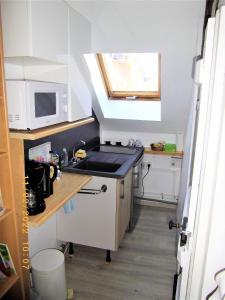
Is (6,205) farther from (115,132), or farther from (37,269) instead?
(115,132)

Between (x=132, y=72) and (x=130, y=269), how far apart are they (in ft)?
6.54

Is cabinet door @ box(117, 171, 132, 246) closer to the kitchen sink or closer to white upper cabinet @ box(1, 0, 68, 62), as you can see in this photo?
the kitchen sink

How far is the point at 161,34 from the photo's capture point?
1.83 meters

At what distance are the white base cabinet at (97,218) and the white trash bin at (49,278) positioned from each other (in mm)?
477

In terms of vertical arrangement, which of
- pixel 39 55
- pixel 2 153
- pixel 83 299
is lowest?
pixel 83 299

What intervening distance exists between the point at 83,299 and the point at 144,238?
0.96 metres

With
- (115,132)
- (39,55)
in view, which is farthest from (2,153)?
(115,132)

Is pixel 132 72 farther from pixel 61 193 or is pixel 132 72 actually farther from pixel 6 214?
pixel 6 214

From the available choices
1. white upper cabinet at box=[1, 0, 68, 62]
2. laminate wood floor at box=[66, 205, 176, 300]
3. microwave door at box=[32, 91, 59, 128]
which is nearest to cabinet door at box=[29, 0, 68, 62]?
white upper cabinet at box=[1, 0, 68, 62]

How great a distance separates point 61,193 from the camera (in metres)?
1.75

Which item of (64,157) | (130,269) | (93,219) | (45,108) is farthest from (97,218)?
(45,108)

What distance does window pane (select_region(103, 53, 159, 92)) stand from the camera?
8.44ft

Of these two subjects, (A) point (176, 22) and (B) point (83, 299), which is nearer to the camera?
(A) point (176, 22)

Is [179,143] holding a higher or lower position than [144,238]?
higher
